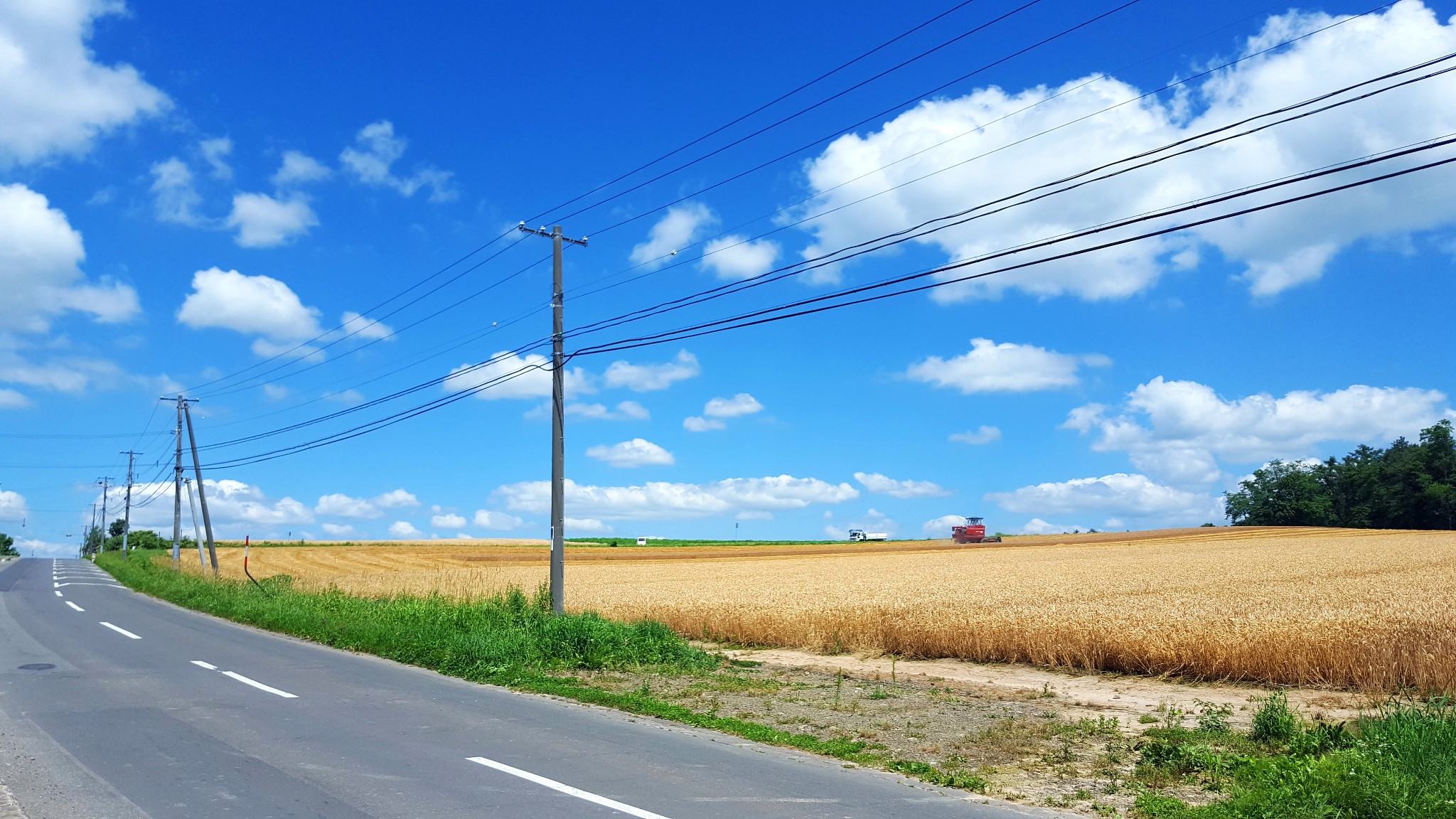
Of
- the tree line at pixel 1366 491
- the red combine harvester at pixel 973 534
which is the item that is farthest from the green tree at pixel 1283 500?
the red combine harvester at pixel 973 534

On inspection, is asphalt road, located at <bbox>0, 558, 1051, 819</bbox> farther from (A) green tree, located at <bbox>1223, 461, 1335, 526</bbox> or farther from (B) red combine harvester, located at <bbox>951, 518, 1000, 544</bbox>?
(A) green tree, located at <bbox>1223, 461, 1335, 526</bbox>

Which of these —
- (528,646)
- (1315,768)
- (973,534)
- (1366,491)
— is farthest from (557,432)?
(1366,491)

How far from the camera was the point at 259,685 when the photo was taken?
14.5 m

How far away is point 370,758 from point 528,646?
26.7ft

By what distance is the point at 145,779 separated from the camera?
333 inches

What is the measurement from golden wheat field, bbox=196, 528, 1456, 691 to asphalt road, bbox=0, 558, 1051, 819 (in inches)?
338

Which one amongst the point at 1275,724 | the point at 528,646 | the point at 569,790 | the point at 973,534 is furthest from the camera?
the point at 973,534

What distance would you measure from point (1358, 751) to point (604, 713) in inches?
343

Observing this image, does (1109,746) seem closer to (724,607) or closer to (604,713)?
(604,713)

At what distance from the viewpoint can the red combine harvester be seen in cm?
9219

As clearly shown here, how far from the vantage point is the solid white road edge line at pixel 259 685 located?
533 inches

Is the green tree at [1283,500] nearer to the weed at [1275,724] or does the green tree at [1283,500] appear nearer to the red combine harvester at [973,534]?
the red combine harvester at [973,534]

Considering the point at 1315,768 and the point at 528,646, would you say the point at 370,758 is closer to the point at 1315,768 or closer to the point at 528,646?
the point at 528,646

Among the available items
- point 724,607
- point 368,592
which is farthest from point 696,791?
point 368,592
